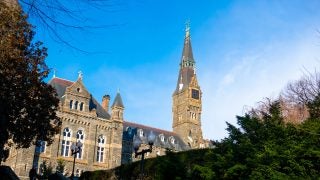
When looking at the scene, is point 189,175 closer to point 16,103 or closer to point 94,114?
point 16,103

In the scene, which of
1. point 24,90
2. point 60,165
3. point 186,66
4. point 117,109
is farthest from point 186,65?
point 24,90

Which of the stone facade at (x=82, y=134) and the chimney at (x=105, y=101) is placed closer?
the stone facade at (x=82, y=134)

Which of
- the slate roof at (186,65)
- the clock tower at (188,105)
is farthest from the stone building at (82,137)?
the slate roof at (186,65)

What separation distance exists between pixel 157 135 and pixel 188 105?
15086mm

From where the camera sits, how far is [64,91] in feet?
168

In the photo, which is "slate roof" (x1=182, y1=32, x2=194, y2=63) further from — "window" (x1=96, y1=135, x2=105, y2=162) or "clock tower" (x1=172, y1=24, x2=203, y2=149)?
"window" (x1=96, y1=135, x2=105, y2=162)

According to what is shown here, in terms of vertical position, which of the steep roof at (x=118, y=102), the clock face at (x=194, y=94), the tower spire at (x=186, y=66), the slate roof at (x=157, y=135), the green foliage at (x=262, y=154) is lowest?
the green foliage at (x=262, y=154)

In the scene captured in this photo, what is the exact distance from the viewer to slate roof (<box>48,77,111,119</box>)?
167ft

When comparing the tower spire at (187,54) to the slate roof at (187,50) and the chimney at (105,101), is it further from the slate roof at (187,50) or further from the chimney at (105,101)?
the chimney at (105,101)

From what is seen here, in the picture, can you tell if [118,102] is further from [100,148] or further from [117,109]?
[100,148]

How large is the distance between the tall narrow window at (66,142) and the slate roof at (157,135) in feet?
48.6

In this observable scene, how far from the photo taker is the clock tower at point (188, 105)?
3059 inches

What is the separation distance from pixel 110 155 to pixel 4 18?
38.3 m

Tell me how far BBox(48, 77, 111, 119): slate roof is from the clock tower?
25.8 meters
